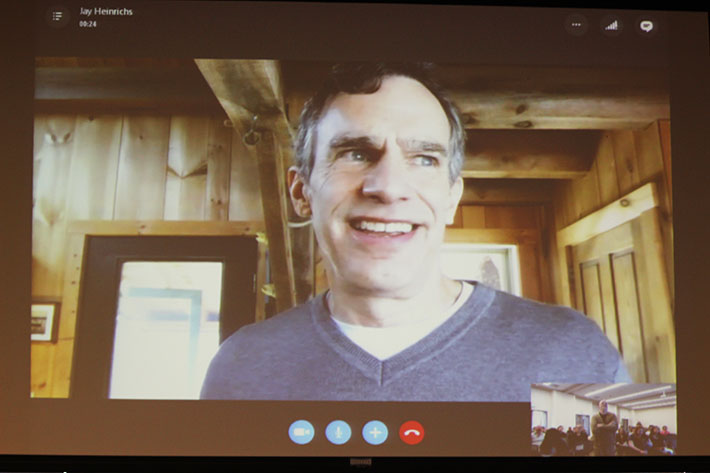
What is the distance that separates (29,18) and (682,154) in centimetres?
169

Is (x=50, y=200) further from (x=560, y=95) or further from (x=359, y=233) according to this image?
(x=560, y=95)

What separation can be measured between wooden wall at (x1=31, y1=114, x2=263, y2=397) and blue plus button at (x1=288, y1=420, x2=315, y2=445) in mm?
504

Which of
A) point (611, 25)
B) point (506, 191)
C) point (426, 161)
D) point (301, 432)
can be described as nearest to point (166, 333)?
point (301, 432)

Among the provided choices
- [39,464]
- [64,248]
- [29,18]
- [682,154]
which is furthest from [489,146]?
[39,464]

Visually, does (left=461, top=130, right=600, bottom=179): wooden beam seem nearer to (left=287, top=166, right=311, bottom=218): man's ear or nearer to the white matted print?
the white matted print

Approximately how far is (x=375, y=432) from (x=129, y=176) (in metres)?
0.86

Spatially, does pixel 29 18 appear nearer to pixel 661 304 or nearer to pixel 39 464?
pixel 39 464

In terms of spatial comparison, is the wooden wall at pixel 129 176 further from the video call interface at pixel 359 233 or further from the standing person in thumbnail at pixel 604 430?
the standing person in thumbnail at pixel 604 430

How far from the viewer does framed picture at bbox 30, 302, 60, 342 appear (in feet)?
4.54

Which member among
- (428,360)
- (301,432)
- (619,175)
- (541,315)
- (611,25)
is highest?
(611,25)

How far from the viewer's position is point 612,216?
1.46 m

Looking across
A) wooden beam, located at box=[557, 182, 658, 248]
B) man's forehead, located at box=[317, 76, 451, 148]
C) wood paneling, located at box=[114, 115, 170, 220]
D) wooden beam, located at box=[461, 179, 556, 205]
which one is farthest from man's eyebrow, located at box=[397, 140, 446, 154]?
wood paneling, located at box=[114, 115, 170, 220]

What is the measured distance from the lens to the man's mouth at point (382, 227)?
1.40m

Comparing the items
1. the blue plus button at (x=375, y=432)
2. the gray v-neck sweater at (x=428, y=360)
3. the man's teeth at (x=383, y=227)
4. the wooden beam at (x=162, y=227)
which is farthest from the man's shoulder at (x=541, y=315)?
the wooden beam at (x=162, y=227)
